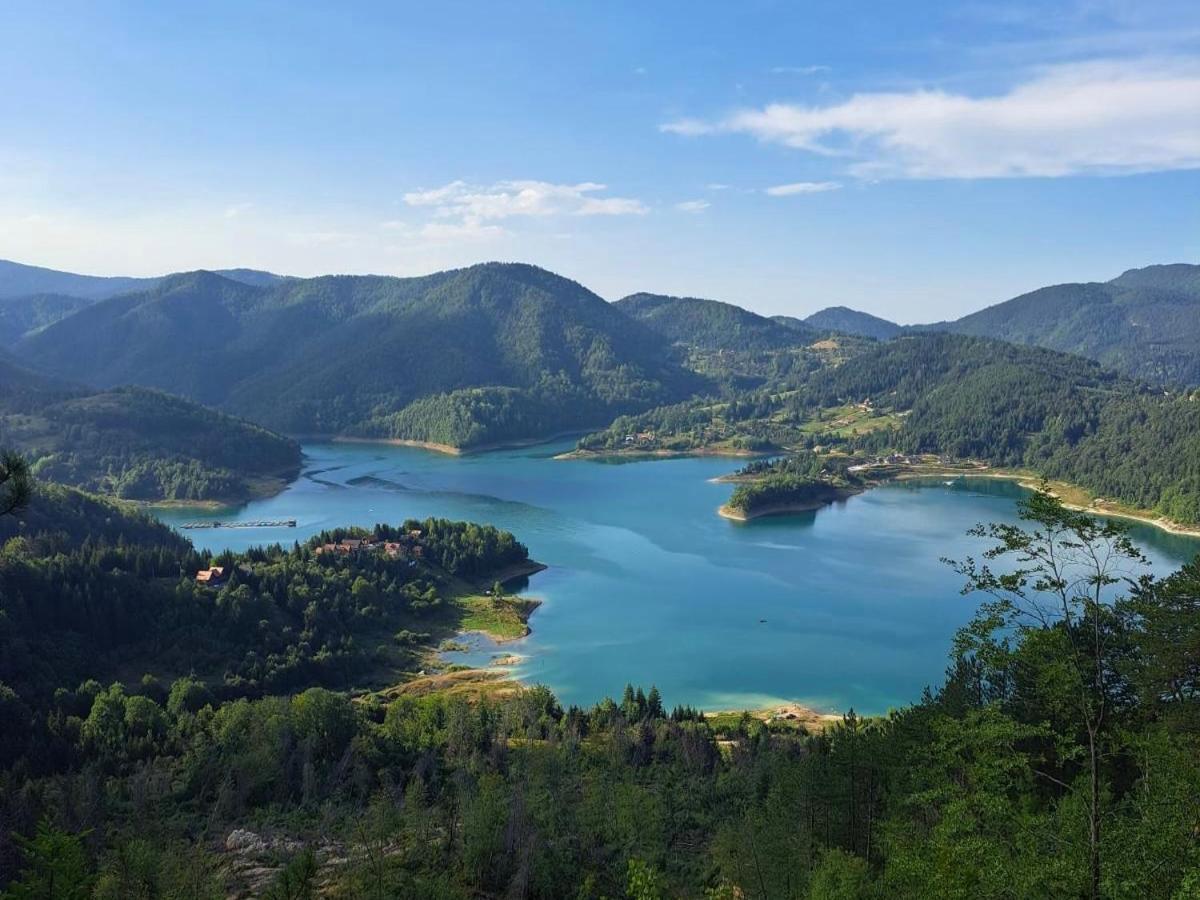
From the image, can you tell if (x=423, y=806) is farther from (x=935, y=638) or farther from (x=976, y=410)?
(x=976, y=410)

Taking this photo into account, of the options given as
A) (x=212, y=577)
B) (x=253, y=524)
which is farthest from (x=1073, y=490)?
(x=212, y=577)

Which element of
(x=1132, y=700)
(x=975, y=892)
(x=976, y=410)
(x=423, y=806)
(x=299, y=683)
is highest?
(x=976, y=410)

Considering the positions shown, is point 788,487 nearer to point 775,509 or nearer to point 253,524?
point 775,509

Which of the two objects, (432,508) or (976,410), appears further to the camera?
(976,410)

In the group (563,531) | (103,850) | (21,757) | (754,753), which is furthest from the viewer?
(563,531)

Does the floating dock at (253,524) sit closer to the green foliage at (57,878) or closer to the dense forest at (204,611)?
the dense forest at (204,611)

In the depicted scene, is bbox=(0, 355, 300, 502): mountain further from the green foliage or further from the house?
the green foliage

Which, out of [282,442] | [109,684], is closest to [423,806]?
[109,684]
